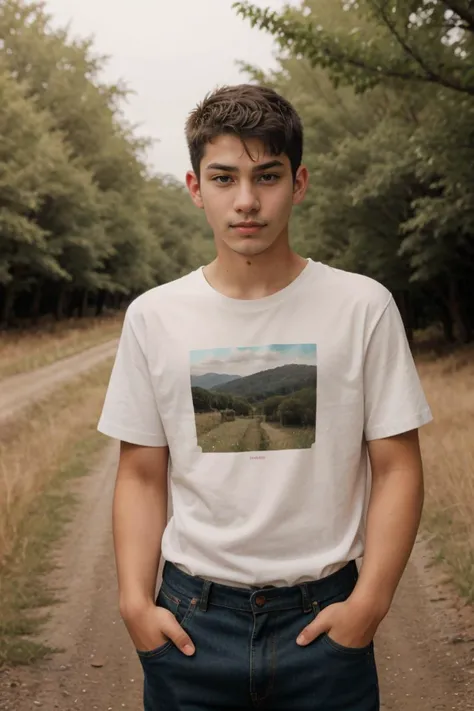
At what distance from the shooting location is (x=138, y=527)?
1970 mm

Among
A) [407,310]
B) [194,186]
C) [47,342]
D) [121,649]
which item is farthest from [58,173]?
[194,186]

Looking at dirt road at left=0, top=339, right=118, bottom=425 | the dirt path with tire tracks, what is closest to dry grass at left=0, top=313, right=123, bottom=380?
dirt road at left=0, top=339, right=118, bottom=425

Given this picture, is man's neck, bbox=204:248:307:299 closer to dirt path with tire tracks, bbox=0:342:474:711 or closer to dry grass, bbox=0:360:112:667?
dirt path with tire tracks, bbox=0:342:474:711

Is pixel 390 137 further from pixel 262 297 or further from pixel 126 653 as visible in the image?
pixel 262 297

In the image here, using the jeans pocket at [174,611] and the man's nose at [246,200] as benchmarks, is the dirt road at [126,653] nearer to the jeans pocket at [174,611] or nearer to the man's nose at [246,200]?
the jeans pocket at [174,611]

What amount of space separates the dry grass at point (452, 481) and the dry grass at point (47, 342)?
32.9 feet

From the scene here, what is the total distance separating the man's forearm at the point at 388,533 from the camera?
70.0 inches

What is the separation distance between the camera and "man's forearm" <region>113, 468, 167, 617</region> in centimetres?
193

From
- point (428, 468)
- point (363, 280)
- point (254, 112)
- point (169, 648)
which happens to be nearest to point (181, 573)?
point (169, 648)

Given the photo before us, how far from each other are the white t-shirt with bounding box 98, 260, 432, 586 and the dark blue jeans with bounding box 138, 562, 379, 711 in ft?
0.14

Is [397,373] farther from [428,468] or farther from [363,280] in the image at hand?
[428,468]

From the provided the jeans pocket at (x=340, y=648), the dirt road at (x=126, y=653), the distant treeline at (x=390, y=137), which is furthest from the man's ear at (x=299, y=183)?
the distant treeline at (x=390, y=137)

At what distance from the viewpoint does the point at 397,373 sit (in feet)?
6.08

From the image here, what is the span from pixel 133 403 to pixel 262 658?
0.63m
